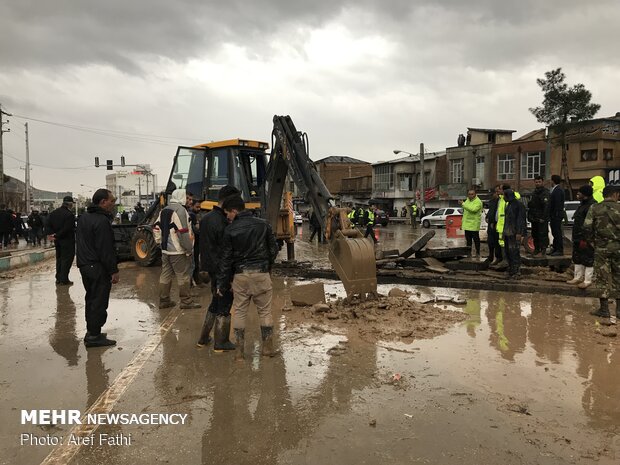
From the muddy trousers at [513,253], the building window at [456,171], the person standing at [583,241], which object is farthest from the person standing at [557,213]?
the building window at [456,171]

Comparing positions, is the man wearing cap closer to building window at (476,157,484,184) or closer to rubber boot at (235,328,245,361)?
rubber boot at (235,328,245,361)

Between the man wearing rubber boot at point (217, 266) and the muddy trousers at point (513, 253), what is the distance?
572cm

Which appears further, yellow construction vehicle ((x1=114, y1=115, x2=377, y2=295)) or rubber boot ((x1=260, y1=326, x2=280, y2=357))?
yellow construction vehicle ((x1=114, y1=115, x2=377, y2=295))

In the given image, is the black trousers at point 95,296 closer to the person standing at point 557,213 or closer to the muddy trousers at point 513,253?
the muddy trousers at point 513,253

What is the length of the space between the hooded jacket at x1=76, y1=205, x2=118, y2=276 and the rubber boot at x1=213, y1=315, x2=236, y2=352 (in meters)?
1.59

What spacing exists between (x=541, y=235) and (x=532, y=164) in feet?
121

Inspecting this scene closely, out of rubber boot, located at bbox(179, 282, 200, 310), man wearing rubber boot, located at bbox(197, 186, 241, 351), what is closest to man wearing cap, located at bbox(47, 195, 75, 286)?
rubber boot, located at bbox(179, 282, 200, 310)

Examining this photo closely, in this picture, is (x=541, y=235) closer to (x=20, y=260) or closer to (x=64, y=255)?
(x=64, y=255)

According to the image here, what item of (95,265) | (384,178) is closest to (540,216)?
(95,265)

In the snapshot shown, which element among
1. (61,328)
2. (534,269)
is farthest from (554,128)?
(61,328)

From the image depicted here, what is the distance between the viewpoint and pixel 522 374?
181 inches

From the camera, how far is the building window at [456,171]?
51219 millimetres

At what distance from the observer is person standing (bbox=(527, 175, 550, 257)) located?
33.2 ft

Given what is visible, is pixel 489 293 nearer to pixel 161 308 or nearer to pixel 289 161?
pixel 289 161
